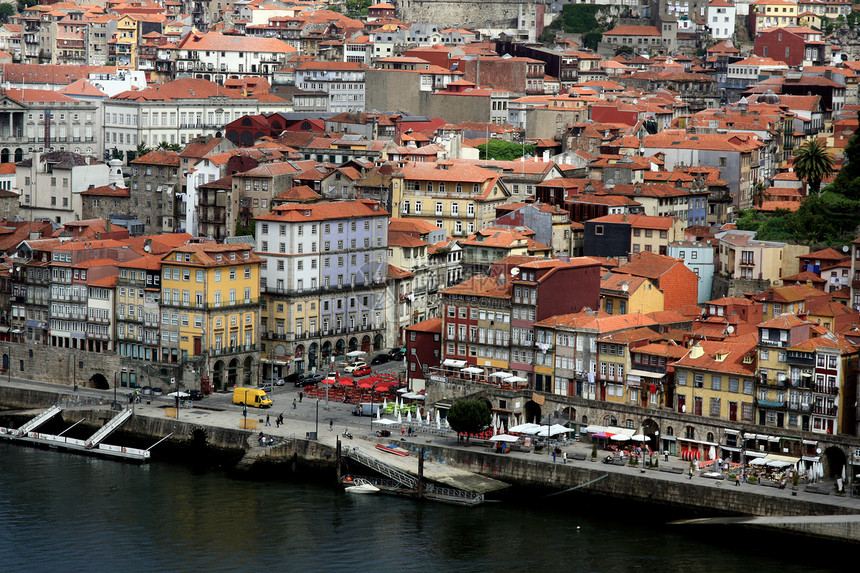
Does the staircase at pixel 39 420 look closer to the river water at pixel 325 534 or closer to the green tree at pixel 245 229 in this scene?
the river water at pixel 325 534

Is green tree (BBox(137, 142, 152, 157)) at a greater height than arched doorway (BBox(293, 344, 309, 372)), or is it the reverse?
green tree (BBox(137, 142, 152, 157))

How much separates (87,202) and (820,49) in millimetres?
90268

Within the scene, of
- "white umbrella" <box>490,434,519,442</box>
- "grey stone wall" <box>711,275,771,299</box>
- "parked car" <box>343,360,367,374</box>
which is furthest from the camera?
"grey stone wall" <box>711,275,771,299</box>

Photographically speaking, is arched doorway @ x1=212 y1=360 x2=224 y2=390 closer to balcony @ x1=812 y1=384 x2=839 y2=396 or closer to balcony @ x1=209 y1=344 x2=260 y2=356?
balcony @ x1=209 y1=344 x2=260 y2=356

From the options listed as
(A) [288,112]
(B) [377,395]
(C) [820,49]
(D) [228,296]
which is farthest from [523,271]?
(C) [820,49]

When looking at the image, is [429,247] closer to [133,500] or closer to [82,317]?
[82,317]

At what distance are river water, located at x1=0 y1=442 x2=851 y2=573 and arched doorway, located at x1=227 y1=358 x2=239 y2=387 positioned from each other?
1362cm

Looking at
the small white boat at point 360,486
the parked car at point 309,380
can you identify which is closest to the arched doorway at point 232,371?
the parked car at point 309,380

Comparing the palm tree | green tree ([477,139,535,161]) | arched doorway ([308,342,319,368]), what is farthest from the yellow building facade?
green tree ([477,139,535,161])

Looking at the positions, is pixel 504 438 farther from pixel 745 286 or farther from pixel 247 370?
pixel 745 286

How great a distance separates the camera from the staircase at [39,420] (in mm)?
95250

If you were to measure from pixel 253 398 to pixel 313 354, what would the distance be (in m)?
9.60

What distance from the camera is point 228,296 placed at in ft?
328

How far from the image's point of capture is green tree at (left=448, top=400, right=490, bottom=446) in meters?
86.6
